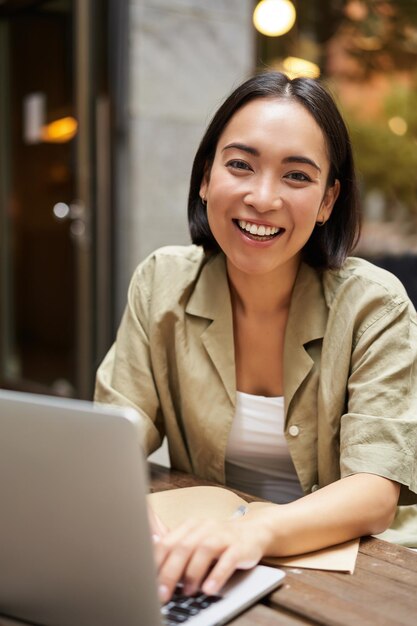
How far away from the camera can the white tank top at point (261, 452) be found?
1507 millimetres

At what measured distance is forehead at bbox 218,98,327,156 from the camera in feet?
4.40

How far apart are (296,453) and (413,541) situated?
26cm

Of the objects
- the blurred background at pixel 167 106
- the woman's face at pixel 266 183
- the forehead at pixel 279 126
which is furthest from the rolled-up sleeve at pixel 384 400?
the blurred background at pixel 167 106

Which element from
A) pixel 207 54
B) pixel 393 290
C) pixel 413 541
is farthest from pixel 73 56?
pixel 413 541

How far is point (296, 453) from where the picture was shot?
1.46 m

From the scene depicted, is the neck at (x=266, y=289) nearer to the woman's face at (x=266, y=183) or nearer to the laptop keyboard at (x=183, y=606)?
the woman's face at (x=266, y=183)

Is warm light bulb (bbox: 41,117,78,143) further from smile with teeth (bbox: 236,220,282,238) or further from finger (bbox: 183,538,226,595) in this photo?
finger (bbox: 183,538,226,595)

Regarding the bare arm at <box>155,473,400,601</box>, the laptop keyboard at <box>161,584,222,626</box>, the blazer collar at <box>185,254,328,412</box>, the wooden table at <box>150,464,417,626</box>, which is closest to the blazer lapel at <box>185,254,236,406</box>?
the blazer collar at <box>185,254,328,412</box>

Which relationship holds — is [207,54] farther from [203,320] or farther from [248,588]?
[248,588]

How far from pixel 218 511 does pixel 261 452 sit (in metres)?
0.37

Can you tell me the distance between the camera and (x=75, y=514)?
75 cm

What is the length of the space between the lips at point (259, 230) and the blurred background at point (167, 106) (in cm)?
232

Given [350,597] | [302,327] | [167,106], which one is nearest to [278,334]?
[302,327]

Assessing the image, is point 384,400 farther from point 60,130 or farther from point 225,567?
point 60,130
